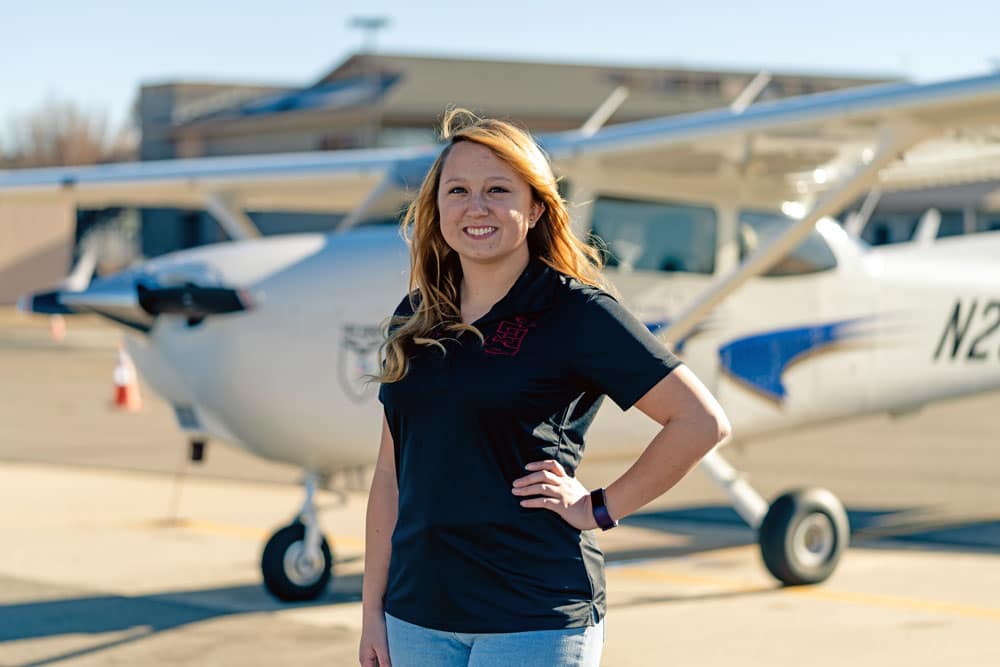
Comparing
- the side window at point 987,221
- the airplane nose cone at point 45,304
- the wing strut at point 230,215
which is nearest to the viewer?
the airplane nose cone at point 45,304

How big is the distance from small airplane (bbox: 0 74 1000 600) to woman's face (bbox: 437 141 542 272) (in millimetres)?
2696

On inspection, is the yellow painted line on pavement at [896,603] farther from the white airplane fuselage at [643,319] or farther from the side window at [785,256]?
the side window at [785,256]

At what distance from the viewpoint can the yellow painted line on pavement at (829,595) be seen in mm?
6375

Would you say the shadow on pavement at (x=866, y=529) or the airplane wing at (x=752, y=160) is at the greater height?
the airplane wing at (x=752, y=160)

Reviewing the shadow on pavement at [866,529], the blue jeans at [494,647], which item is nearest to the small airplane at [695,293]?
the shadow on pavement at [866,529]

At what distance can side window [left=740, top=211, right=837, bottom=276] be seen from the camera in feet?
24.7

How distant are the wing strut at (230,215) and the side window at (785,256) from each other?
9.52 ft

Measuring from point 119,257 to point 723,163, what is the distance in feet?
212

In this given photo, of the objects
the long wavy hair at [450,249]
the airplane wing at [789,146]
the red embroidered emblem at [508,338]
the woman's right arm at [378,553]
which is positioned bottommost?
the woman's right arm at [378,553]

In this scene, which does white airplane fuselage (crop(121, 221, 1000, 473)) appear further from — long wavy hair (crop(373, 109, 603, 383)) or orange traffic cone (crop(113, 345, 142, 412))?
orange traffic cone (crop(113, 345, 142, 412))

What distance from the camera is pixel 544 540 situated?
262 cm

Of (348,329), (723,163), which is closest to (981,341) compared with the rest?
(723,163)

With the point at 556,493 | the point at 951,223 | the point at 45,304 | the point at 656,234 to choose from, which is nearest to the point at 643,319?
the point at 656,234

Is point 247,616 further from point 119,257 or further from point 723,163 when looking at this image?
point 119,257
